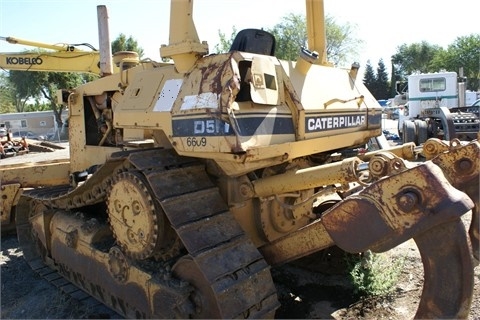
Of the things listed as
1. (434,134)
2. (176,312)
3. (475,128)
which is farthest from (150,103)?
(434,134)

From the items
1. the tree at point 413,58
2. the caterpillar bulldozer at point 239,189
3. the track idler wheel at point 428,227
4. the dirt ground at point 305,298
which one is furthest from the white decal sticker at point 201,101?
the tree at point 413,58

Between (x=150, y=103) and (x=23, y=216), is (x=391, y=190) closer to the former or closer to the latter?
(x=150, y=103)

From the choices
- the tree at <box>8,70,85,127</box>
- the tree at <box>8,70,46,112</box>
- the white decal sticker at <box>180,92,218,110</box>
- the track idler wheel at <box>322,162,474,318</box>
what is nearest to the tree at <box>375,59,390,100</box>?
the tree at <box>8,70,85,127</box>

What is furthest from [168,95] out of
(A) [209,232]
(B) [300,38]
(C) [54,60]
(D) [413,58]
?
(D) [413,58]

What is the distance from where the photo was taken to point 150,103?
4.12 meters

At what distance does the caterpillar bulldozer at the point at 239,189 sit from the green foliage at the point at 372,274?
0.68 meters

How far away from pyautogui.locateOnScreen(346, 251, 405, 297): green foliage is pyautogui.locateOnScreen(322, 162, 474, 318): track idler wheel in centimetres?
199

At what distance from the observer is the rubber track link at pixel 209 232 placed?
3359mm

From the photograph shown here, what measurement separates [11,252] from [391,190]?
5.74 metres

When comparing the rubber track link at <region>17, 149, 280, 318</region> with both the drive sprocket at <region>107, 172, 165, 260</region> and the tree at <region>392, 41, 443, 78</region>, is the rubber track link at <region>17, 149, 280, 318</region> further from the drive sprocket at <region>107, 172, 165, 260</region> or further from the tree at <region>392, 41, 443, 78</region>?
the tree at <region>392, 41, 443, 78</region>

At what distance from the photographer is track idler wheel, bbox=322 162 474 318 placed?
2.50 meters

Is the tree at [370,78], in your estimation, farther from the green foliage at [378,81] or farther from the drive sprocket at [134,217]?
the drive sprocket at [134,217]

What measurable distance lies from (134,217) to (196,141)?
910 millimetres

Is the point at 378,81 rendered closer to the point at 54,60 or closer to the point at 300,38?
the point at 300,38
